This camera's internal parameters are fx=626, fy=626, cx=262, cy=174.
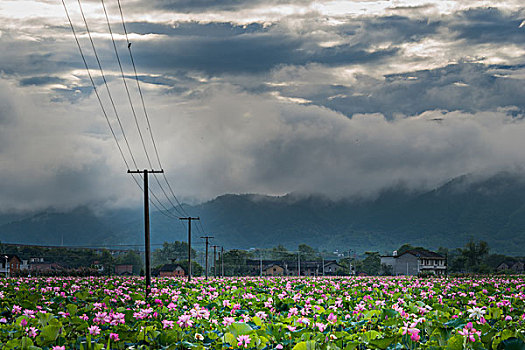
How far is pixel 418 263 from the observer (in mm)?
128125

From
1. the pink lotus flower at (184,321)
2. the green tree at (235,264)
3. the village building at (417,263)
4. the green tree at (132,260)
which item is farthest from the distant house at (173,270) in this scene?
the pink lotus flower at (184,321)

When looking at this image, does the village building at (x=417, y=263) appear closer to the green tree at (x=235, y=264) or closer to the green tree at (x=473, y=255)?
the green tree at (x=473, y=255)

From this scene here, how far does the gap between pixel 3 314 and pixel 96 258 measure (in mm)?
128058

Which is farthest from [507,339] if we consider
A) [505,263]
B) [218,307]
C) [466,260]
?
[505,263]

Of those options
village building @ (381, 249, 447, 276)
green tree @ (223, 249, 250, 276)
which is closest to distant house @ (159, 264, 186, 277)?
green tree @ (223, 249, 250, 276)

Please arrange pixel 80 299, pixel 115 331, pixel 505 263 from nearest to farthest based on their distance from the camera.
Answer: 1. pixel 115 331
2. pixel 80 299
3. pixel 505 263

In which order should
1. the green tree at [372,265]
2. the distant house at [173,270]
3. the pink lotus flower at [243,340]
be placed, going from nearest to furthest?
the pink lotus flower at [243,340] → the distant house at [173,270] → the green tree at [372,265]

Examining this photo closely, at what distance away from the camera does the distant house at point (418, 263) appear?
420 ft

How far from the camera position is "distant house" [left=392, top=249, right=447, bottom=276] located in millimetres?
128100

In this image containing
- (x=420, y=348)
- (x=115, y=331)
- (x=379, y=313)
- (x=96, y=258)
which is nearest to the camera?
(x=420, y=348)

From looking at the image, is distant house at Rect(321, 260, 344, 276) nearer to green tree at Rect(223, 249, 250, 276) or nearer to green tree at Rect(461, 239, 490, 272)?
green tree at Rect(223, 249, 250, 276)

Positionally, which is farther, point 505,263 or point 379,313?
point 505,263

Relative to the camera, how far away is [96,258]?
143375 mm

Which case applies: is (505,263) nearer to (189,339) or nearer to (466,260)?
(466,260)
